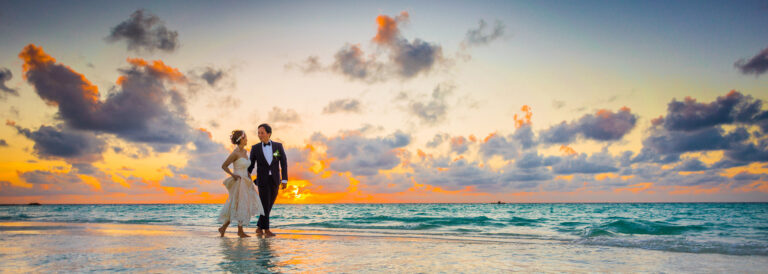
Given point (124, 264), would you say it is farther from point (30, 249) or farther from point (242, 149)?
point (242, 149)

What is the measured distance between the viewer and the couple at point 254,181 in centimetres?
798

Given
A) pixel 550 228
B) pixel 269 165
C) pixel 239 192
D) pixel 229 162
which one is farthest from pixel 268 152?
pixel 550 228

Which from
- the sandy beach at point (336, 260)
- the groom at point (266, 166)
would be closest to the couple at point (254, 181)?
the groom at point (266, 166)

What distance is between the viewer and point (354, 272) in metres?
3.84

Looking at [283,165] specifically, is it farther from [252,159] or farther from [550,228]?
[550,228]

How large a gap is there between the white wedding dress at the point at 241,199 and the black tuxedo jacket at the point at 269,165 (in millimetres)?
339

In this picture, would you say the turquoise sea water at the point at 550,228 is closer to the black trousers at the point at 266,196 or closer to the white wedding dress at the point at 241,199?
the black trousers at the point at 266,196

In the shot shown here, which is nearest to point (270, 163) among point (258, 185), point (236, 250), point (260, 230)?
point (258, 185)

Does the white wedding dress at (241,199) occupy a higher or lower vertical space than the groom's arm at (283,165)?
lower

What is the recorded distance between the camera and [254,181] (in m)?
8.78

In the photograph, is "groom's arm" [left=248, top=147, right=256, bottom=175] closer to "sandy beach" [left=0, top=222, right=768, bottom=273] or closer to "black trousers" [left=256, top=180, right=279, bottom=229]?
"black trousers" [left=256, top=180, right=279, bottom=229]

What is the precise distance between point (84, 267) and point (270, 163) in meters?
4.82

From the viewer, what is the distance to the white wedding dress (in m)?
7.95

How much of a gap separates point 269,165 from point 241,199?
974 mm
